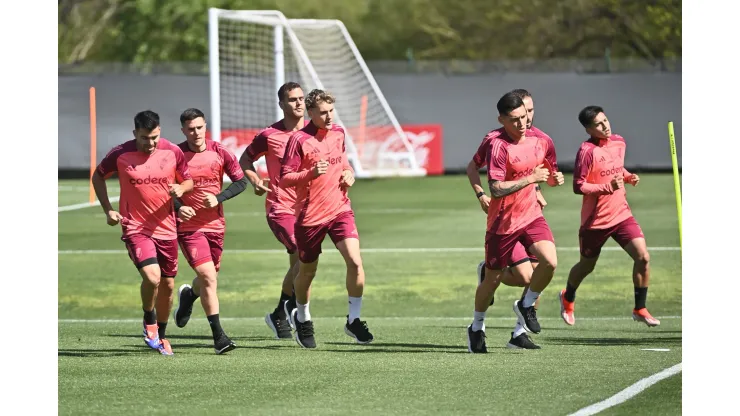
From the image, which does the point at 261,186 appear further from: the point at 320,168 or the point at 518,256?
the point at 518,256

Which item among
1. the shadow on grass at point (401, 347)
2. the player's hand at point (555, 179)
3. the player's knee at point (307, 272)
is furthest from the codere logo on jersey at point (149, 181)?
the player's hand at point (555, 179)

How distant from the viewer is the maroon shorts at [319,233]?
40.0 ft

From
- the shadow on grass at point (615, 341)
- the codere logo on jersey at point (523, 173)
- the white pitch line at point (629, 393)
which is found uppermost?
the codere logo on jersey at point (523, 173)

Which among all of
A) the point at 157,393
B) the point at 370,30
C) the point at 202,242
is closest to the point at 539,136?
the point at 202,242

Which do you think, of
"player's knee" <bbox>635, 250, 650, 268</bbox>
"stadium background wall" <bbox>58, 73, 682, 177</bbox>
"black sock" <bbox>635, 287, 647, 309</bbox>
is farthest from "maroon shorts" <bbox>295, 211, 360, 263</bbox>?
"stadium background wall" <bbox>58, 73, 682, 177</bbox>

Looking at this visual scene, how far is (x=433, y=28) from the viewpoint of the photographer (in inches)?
2282

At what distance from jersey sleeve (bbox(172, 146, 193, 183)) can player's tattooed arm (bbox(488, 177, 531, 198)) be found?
242 centimetres

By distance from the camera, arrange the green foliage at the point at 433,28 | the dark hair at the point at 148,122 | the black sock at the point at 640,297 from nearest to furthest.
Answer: the dark hair at the point at 148,122 < the black sock at the point at 640,297 < the green foliage at the point at 433,28

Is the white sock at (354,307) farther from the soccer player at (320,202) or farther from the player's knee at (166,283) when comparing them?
the player's knee at (166,283)

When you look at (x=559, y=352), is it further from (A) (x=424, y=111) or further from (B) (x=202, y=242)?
(A) (x=424, y=111)

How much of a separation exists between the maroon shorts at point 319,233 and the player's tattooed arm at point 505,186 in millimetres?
1303

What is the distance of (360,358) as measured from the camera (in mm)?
11344

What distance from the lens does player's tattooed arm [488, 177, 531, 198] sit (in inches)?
448

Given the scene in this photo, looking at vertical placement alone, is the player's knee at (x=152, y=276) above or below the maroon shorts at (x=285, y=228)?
below
